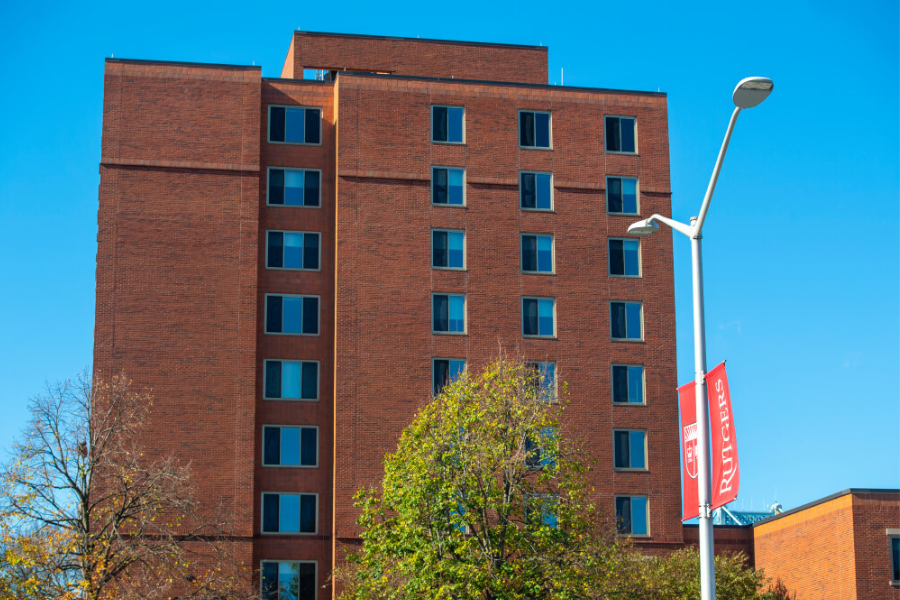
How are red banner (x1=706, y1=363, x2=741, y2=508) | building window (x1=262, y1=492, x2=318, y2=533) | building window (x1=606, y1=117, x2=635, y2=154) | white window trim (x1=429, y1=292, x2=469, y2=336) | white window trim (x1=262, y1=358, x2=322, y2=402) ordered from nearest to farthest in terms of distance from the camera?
red banner (x1=706, y1=363, x2=741, y2=508), building window (x1=262, y1=492, x2=318, y2=533), white window trim (x1=262, y1=358, x2=322, y2=402), white window trim (x1=429, y1=292, x2=469, y2=336), building window (x1=606, y1=117, x2=635, y2=154)

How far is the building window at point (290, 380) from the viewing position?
59.4 m

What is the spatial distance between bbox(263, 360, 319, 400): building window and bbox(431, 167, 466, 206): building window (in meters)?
10.1

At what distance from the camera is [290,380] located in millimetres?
59688

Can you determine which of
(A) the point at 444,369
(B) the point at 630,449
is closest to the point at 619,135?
(A) the point at 444,369

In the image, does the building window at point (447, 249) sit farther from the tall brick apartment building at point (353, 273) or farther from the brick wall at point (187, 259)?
the brick wall at point (187, 259)

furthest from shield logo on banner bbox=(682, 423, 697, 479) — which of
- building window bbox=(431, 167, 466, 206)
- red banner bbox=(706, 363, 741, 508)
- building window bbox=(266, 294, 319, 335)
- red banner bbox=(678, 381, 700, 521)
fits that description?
building window bbox=(431, 167, 466, 206)

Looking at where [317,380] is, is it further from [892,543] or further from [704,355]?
[704,355]

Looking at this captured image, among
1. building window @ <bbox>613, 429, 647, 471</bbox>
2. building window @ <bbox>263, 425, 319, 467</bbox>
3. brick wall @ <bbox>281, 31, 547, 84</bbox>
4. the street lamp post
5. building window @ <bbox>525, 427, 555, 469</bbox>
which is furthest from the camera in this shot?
brick wall @ <bbox>281, 31, 547, 84</bbox>

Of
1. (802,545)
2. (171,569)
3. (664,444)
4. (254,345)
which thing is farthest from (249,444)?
(802,545)

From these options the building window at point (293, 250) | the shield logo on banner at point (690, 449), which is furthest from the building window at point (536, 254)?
the shield logo on banner at point (690, 449)

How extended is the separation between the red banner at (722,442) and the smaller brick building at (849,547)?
31922 mm

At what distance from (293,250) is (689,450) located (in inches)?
1634

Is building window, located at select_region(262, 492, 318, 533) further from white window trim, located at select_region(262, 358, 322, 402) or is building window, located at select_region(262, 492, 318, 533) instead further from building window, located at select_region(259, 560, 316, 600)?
white window trim, located at select_region(262, 358, 322, 402)

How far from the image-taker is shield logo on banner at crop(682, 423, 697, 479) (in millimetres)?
21422
